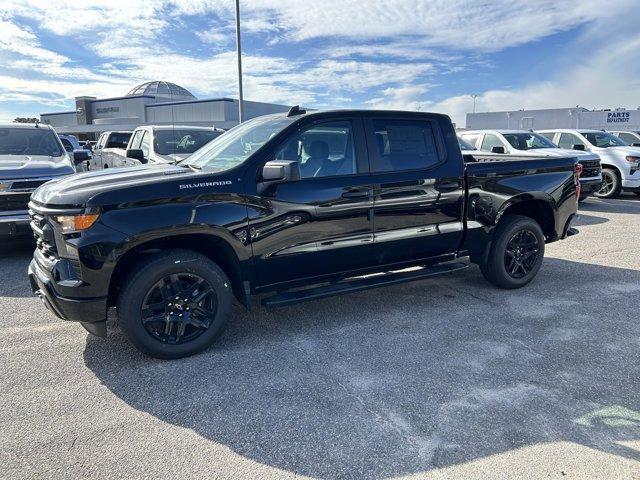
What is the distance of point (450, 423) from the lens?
2885 millimetres

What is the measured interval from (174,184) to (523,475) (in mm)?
2915

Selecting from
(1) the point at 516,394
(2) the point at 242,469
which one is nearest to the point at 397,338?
(1) the point at 516,394

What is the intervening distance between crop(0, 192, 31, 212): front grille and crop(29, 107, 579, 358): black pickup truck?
293 cm

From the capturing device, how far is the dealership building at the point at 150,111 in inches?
1889

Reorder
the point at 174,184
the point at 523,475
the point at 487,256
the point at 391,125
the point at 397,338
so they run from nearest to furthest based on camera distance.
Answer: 1. the point at 523,475
2. the point at 174,184
3. the point at 397,338
4. the point at 391,125
5. the point at 487,256

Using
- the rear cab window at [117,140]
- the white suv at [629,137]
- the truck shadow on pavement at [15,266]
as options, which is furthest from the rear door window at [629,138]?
the truck shadow on pavement at [15,266]

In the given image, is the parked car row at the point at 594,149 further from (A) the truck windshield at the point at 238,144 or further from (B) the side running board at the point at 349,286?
(A) the truck windshield at the point at 238,144

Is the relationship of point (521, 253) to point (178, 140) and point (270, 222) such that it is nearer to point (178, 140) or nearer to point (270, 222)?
point (270, 222)

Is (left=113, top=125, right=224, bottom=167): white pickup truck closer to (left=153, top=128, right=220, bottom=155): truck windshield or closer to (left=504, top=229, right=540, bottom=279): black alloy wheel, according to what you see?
(left=153, top=128, right=220, bottom=155): truck windshield

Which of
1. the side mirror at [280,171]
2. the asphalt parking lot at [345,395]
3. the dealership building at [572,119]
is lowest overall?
the asphalt parking lot at [345,395]

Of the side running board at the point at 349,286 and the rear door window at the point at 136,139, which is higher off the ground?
the rear door window at the point at 136,139

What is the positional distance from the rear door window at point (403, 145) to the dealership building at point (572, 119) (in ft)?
99.2

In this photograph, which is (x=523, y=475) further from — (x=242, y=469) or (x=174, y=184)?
(x=174, y=184)

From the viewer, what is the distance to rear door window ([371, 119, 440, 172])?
4398 millimetres
